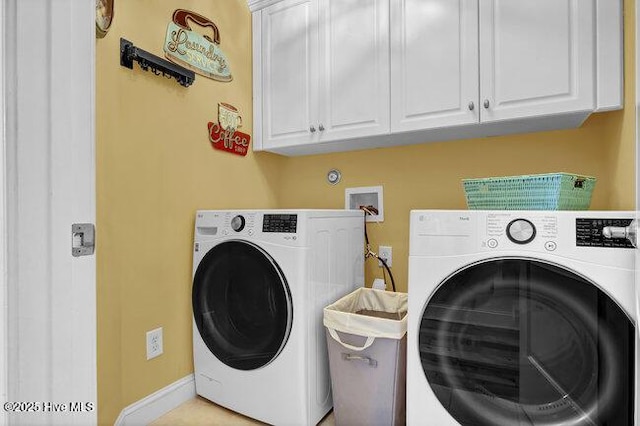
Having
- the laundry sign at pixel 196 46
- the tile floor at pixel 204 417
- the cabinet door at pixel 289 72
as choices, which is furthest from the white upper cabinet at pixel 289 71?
the tile floor at pixel 204 417

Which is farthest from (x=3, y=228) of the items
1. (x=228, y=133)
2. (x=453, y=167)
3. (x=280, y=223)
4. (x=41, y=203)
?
(x=453, y=167)

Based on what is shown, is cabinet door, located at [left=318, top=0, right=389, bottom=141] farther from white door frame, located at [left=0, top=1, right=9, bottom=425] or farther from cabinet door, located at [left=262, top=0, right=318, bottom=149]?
white door frame, located at [left=0, top=1, right=9, bottom=425]

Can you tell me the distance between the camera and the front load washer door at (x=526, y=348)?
3.28 feet

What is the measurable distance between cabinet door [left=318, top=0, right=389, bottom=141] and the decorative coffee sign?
0.51 metres

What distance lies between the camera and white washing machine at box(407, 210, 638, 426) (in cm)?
100

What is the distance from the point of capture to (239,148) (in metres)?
2.08

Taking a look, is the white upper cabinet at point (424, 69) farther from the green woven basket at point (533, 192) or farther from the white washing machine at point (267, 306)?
the white washing machine at point (267, 306)


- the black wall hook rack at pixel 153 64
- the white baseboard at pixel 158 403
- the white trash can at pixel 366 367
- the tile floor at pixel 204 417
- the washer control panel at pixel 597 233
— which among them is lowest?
the tile floor at pixel 204 417

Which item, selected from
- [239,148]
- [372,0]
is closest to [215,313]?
[239,148]

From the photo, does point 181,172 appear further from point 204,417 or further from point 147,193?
point 204,417

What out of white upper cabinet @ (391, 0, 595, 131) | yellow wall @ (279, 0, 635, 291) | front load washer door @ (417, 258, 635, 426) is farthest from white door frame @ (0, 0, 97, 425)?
yellow wall @ (279, 0, 635, 291)

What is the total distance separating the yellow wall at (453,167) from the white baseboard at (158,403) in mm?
1177

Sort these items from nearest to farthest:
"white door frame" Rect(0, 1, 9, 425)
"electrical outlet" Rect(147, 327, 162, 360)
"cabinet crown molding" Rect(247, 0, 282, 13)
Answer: "white door frame" Rect(0, 1, 9, 425), "electrical outlet" Rect(147, 327, 162, 360), "cabinet crown molding" Rect(247, 0, 282, 13)

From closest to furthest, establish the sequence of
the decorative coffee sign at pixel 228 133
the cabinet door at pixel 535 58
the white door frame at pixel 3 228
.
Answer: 1. the white door frame at pixel 3 228
2. the cabinet door at pixel 535 58
3. the decorative coffee sign at pixel 228 133
